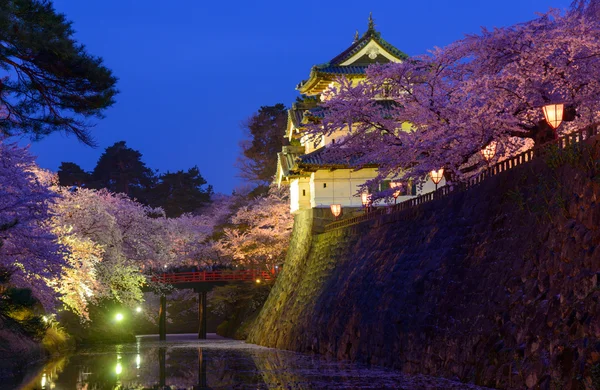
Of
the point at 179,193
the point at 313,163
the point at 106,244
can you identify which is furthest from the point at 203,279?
the point at 179,193

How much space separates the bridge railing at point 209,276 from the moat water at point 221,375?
2129cm

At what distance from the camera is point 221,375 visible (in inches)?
811

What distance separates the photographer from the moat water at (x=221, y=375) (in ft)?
57.0

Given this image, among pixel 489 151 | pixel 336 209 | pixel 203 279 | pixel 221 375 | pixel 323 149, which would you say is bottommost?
pixel 221 375

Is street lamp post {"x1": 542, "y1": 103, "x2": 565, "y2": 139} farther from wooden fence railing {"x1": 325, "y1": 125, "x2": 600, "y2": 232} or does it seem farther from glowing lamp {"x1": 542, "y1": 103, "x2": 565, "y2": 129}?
wooden fence railing {"x1": 325, "y1": 125, "x2": 600, "y2": 232}

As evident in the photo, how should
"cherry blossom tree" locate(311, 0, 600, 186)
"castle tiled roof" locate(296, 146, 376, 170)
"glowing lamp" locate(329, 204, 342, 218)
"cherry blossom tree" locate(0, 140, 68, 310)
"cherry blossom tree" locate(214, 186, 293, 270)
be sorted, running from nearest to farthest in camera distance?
"cherry blossom tree" locate(311, 0, 600, 186) < "cherry blossom tree" locate(0, 140, 68, 310) < "castle tiled roof" locate(296, 146, 376, 170) < "glowing lamp" locate(329, 204, 342, 218) < "cherry blossom tree" locate(214, 186, 293, 270)

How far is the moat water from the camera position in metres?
17.4

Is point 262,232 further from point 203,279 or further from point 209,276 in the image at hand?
point 203,279

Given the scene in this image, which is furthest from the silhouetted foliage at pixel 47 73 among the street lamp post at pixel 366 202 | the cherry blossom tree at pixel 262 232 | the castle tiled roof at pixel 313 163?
the cherry blossom tree at pixel 262 232

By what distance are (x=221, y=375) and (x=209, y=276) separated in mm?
31843

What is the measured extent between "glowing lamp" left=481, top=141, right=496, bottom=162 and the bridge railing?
92.4 feet

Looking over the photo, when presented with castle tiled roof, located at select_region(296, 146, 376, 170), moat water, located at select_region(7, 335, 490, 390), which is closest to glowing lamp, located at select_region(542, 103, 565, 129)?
moat water, located at select_region(7, 335, 490, 390)

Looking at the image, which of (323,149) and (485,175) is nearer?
(485,175)

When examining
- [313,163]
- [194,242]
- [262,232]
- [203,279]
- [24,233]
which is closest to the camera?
[24,233]
